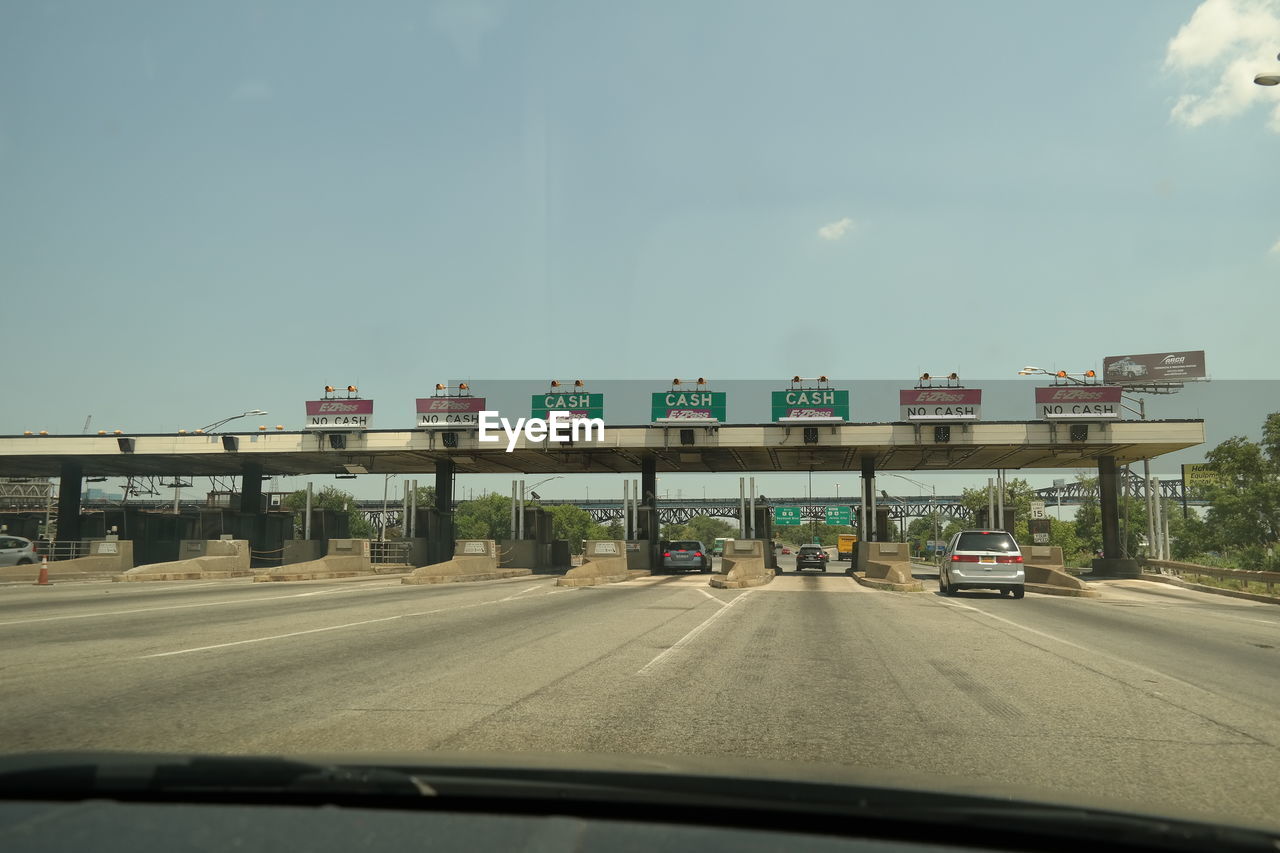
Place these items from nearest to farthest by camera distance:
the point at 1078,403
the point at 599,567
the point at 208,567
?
the point at 599,567 < the point at 208,567 < the point at 1078,403

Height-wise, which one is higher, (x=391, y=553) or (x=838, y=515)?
(x=838, y=515)

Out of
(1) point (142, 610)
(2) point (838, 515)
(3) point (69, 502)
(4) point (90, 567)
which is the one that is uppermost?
(3) point (69, 502)

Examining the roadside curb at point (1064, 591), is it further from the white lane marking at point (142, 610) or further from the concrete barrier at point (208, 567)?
the concrete barrier at point (208, 567)

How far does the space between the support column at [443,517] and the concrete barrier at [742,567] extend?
1785 centimetres

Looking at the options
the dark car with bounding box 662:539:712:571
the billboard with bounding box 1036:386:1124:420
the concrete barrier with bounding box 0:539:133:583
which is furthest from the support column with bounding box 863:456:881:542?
the concrete barrier with bounding box 0:539:133:583

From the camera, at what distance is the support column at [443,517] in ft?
170

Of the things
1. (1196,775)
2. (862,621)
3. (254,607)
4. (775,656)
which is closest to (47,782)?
(1196,775)

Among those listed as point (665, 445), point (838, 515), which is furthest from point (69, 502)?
point (838, 515)

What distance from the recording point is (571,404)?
155 feet

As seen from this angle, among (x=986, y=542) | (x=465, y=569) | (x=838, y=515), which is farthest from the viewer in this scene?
(x=838, y=515)

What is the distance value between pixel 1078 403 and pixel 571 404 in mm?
24624

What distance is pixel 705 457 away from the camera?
180 feet

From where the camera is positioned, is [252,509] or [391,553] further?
[252,509]

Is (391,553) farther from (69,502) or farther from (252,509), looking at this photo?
(69,502)
